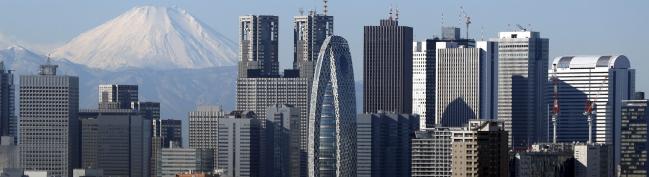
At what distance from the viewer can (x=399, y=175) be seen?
143875mm

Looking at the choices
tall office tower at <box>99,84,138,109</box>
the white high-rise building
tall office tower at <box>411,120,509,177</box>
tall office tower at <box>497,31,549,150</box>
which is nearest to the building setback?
the white high-rise building

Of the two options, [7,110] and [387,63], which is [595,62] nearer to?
[387,63]

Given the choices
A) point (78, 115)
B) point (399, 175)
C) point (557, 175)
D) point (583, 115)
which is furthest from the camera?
point (583, 115)

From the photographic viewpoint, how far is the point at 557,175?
4951 inches

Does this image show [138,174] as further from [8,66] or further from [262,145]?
[8,66]

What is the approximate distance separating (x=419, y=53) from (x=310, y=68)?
8.25 metres

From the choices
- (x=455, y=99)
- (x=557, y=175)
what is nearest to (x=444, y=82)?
(x=455, y=99)

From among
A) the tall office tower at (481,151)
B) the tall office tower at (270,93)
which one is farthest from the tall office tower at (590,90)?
the tall office tower at (481,151)

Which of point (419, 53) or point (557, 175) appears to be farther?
point (419, 53)

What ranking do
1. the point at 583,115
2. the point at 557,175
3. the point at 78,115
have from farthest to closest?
the point at 583,115 → the point at 78,115 → the point at 557,175

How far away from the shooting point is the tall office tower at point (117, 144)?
151 metres

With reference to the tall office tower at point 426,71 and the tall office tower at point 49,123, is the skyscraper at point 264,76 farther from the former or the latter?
the tall office tower at point 49,123

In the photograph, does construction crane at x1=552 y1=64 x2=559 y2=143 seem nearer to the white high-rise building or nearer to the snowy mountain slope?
the white high-rise building

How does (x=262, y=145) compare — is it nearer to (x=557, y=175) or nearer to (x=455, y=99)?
(x=455, y=99)
